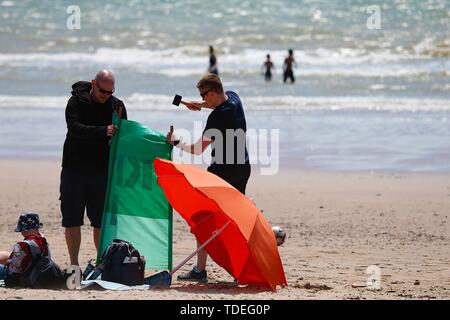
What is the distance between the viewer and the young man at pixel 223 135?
25.4 feet

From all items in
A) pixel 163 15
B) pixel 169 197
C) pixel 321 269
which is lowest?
pixel 321 269

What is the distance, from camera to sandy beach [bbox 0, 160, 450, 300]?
7656 mm

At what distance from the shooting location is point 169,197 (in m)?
7.84

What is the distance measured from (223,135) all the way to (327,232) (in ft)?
9.84

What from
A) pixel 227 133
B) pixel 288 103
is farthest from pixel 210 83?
pixel 288 103

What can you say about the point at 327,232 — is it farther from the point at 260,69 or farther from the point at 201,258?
the point at 260,69

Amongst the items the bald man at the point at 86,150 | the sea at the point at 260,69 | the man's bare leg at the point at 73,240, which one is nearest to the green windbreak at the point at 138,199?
the bald man at the point at 86,150

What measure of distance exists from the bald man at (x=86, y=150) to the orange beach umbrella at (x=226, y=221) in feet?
1.62

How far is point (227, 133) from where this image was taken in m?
7.74

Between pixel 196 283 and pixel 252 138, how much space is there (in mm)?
8229

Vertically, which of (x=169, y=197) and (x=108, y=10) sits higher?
(x=108, y=10)

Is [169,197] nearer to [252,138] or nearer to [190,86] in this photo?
[252,138]

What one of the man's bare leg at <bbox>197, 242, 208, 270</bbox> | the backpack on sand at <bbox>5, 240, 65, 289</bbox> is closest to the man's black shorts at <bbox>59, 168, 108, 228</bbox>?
the backpack on sand at <bbox>5, 240, 65, 289</bbox>
